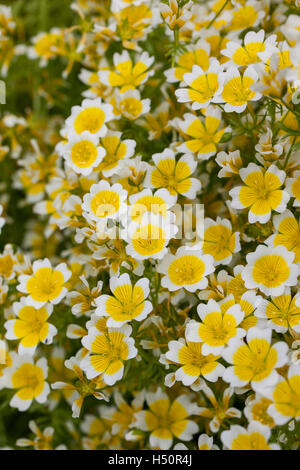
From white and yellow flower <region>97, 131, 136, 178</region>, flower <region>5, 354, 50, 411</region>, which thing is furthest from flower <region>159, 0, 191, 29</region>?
flower <region>5, 354, 50, 411</region>

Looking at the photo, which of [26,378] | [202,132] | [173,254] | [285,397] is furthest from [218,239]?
[26,378]

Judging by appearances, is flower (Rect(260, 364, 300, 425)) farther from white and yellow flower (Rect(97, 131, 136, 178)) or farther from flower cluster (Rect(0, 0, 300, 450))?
white and yellow flower (Rect(97, 131, 136, 178))

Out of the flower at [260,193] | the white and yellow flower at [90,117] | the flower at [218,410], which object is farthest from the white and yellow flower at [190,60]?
the flower at [218,410]

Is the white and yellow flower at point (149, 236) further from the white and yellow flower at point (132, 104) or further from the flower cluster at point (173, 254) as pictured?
the white and yellow flower at point (132, 104)

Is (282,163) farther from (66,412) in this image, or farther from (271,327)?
(66,412)

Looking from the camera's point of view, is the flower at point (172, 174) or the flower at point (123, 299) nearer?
the flower at point (123, 299)

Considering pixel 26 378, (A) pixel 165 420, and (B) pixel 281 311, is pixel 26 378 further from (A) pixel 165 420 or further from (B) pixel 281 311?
(B) pixel 281 311

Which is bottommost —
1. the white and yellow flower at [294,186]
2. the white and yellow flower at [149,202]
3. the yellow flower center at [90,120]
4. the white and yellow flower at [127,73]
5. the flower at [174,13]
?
the white and yellow flower at [149,202]
